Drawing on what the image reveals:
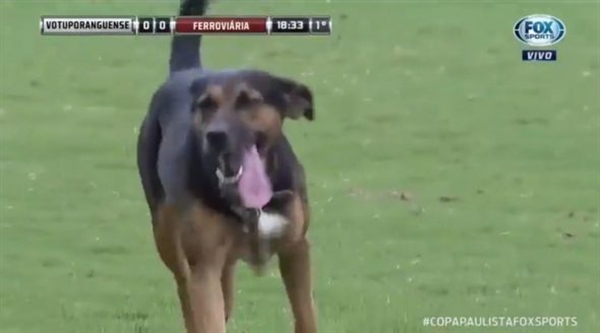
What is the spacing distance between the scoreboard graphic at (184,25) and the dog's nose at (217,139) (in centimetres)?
103

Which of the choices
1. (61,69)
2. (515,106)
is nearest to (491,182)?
(515,106)

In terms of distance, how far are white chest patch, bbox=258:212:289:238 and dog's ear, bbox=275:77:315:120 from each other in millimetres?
299

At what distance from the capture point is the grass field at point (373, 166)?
5551mm

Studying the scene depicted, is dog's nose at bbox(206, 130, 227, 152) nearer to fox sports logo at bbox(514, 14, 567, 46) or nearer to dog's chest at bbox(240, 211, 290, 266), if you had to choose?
dog's chest at bbox(240, 211, 290, 266)

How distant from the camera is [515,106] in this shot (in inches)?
229

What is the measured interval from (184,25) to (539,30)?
1265mm

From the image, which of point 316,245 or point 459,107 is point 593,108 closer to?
point 459,107

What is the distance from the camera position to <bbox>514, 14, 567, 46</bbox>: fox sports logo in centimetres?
568

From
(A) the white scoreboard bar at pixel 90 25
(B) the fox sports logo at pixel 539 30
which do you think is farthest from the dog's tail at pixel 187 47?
(B) the fox sports logo at pixel 539 30

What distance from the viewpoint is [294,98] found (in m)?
4.73

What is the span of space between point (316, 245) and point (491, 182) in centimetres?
71

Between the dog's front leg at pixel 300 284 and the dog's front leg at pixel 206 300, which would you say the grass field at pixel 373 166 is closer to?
the dog's front leg at pixel 300 284

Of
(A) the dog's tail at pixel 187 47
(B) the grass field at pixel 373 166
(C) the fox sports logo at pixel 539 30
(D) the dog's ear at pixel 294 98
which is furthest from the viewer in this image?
(C) the fox sports logo at pixel 539 30

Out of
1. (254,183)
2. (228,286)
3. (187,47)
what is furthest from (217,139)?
(187,47)
